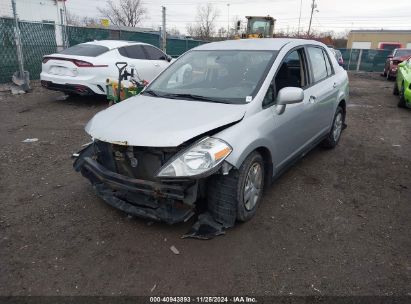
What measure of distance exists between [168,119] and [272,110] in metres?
1.13

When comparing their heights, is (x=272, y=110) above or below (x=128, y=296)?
above

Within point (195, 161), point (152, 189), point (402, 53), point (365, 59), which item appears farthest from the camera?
point (365, 59)

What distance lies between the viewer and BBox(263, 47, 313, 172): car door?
357 centimetres

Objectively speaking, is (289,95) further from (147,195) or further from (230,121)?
(147,195)

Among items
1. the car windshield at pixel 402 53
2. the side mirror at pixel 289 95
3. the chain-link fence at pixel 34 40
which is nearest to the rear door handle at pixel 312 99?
the side mirror at pixel 289 95

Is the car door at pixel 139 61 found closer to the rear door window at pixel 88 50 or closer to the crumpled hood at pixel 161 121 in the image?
the rear door window at pixel 88 50

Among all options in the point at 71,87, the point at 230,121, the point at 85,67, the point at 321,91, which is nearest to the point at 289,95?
the point at 230,121

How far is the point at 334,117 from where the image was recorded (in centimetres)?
542

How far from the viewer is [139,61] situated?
910 cm

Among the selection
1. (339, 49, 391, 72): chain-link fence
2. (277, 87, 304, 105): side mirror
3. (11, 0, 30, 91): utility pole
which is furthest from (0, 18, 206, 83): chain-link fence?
(339, 49, 391, 72): chain-link fence

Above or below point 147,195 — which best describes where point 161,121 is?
above

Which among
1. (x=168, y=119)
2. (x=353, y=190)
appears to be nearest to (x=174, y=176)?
(x=168, y=119)

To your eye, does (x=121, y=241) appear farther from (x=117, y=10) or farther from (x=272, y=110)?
(x=117, y=10)

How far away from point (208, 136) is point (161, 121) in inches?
18.6
